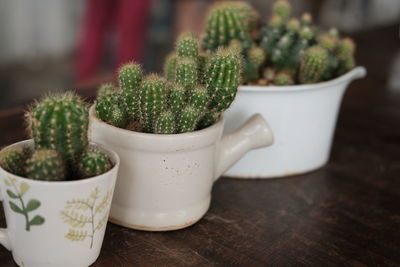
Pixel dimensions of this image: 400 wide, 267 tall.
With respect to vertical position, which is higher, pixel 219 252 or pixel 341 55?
pixel 341 55

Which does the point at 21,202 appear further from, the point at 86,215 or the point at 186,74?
the point at 186,74

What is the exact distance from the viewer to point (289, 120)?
0.90 m

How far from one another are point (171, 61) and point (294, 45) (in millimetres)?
251

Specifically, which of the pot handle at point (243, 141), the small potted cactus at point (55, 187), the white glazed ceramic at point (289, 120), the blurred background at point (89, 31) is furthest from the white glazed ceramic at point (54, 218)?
the blurred background at point (89, 31)

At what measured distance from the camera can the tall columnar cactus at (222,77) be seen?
2.28 feet

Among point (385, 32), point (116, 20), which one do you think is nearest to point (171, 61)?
point (385, 32)

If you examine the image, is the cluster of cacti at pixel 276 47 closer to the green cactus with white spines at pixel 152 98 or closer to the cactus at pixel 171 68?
the cactus at pixel 171 68

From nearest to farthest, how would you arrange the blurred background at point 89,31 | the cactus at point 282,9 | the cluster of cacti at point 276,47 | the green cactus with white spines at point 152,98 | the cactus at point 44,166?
1. the cactus at point 44,166
2. the green cactus with white spines at point 152,98
3. the cluster of cacti at point 276,47
4. the cactus at point 282,9
5. the blurred background at point 89,31

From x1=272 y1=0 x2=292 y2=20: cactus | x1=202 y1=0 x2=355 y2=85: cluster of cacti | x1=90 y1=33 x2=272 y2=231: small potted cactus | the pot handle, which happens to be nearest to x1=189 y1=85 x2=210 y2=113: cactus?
x1=90 y1=33 x2=272 y2=231: small potted cactus

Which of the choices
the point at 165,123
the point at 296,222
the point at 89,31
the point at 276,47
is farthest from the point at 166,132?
the point at 89,31

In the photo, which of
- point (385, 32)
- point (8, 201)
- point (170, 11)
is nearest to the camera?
point (8, 201)

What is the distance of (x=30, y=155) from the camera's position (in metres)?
0.60

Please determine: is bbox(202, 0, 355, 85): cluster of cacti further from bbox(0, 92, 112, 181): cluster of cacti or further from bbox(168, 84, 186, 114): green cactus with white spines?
bbox(0, 92, 112, 181): cluster of cacti

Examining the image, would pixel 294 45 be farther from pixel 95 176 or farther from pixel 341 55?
pixel 95 176
